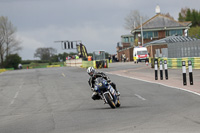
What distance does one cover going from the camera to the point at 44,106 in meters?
13.6

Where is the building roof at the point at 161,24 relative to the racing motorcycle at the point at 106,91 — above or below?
above

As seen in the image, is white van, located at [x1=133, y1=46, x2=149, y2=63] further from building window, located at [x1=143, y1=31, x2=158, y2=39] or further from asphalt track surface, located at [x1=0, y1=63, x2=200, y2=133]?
asphalt track surface, located at [x1=0, y1=63, x2=200, y2=133]

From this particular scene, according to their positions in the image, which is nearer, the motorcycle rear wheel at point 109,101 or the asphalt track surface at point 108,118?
the asphalt track surface at point 108,118

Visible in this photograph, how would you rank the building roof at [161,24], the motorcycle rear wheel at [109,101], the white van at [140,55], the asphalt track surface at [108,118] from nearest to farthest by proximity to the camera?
1. the asphalt track surface at [108,118]
2. the motorcycle rear wheel at [109,101]
3. the white van at [140,55]
4. the building roof at [161,24]

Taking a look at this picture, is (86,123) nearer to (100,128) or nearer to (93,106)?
(100,128)

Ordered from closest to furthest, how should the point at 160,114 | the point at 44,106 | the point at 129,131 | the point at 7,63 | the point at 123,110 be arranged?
the point at 129,131, the point at 160,114, the point at 123,110, the point at 44,106, the point at 7,63

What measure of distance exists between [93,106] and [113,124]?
13.3 feet

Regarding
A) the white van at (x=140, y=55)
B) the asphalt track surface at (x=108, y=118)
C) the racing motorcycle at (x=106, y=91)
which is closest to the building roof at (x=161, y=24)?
the white van at (x=140, y=55)

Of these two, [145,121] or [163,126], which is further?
[145,121]

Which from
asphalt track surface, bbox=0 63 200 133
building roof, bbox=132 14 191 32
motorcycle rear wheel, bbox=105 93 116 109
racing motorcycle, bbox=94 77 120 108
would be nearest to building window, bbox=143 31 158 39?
building roof, bbox=132 14 191 32

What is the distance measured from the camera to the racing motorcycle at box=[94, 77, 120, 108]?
Answer: 11.3m

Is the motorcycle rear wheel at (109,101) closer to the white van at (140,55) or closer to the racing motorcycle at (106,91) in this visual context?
the racing motorcycle at (106,91)

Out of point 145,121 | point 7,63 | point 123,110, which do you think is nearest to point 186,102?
point 123,110

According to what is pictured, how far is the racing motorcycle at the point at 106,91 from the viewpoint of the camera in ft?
37.2
